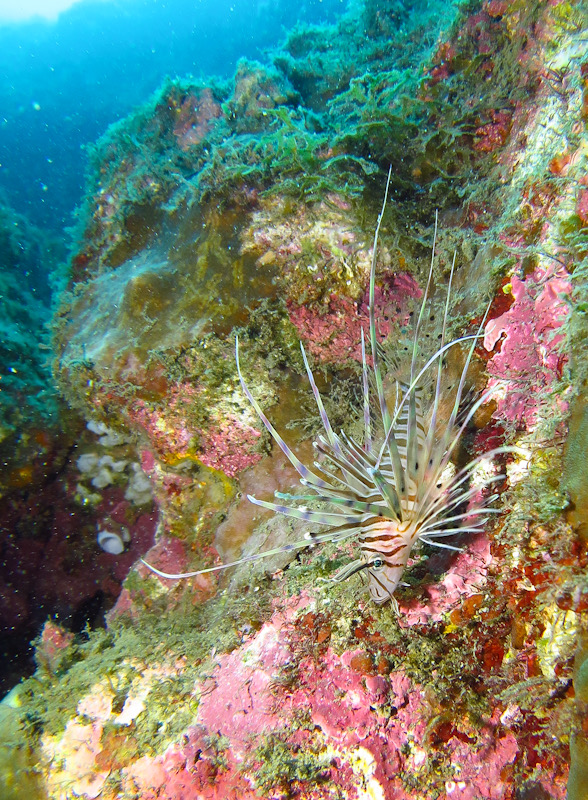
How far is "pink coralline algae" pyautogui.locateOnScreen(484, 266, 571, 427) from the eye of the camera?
182 centimetres

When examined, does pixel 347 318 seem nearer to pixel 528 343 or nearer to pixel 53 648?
pixel 528 343

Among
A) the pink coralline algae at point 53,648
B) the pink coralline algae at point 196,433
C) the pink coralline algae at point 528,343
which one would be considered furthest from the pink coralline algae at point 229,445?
the pink coralline algae at point 528,343

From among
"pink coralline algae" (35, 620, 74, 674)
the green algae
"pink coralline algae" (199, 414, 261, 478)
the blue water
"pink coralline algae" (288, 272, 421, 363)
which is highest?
the blue water

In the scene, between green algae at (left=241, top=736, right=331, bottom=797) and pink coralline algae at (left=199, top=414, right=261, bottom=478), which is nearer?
green algae at (left=241, top=736, right=331, bottom=797)

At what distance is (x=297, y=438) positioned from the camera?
359cm

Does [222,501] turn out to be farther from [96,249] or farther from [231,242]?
[96,249]

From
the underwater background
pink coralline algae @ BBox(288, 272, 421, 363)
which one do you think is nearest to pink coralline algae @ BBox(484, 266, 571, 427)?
the underwater background

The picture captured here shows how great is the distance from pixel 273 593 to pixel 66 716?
145 centimetres

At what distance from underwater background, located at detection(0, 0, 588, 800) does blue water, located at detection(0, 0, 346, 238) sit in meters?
17.5

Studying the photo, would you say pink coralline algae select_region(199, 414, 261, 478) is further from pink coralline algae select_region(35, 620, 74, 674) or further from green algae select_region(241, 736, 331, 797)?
green algae select_region(241, 736, 331, 797)

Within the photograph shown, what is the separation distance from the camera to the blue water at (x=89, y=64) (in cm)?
2284

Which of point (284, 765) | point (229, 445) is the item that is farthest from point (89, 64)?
point (284, 765)

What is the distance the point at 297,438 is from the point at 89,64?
40.6m

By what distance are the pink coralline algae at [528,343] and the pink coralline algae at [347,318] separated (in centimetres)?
116
